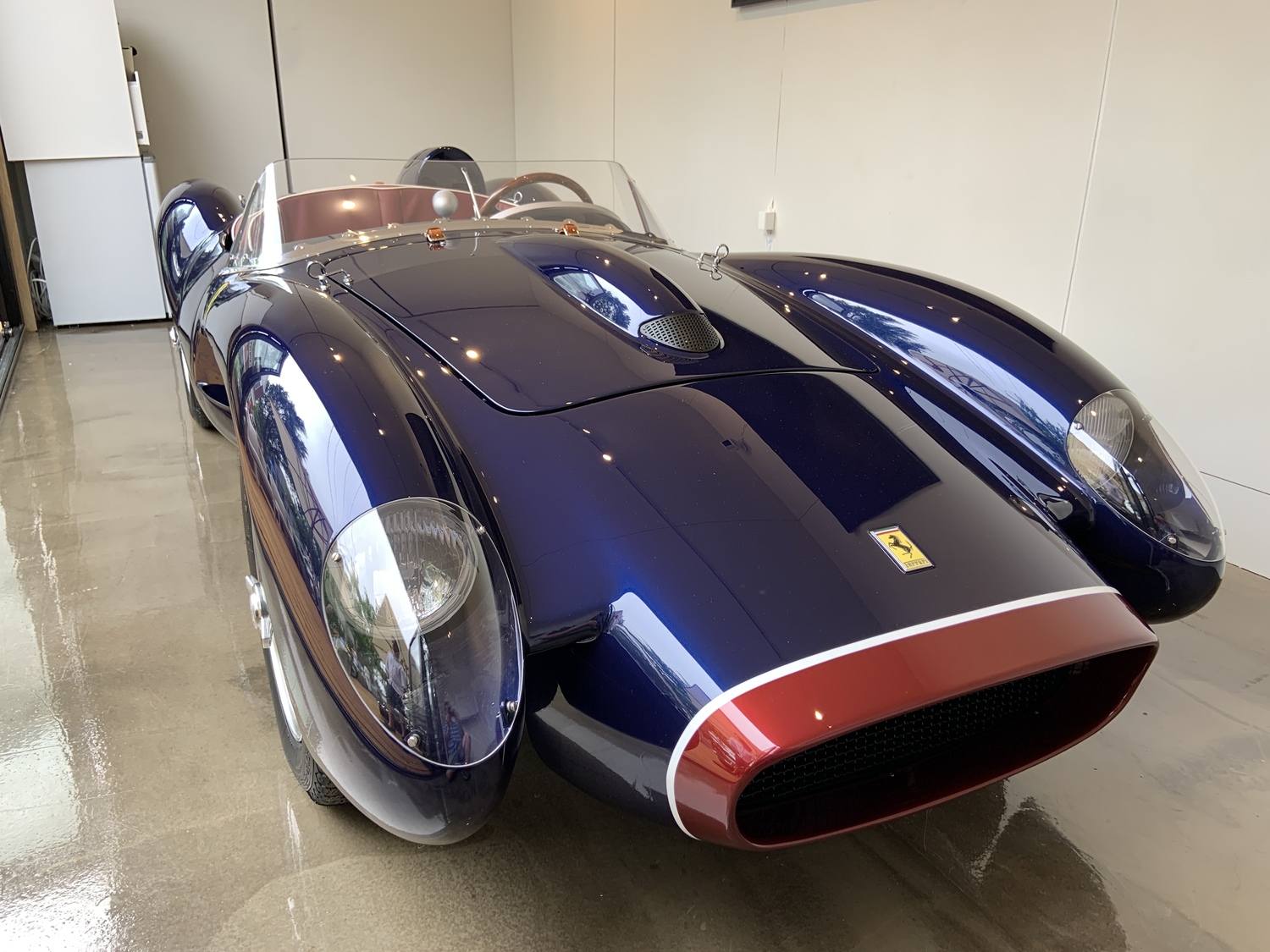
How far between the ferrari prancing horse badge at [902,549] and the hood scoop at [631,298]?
50 cm

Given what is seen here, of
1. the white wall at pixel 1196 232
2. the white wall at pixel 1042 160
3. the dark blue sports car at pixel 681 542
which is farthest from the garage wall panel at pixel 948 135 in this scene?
the dark blue sports car at pixel 681 542

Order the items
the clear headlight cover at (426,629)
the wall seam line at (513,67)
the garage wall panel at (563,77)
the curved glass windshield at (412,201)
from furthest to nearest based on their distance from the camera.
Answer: the wall seam line at (513,67)
the garage wall panel at (563,77)
the curved glass windshield at (412,201)
the clear headlight cover at (426,629)

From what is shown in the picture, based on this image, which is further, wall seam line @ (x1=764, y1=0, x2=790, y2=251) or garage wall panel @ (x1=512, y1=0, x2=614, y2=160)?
garage wall panel @ (x1=512, y1=0, x2=614, y2=160)

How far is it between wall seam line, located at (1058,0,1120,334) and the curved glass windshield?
1.45 meters

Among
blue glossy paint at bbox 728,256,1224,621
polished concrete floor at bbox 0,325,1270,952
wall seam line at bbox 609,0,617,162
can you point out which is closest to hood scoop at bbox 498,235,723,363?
blue glossy paint at bbox 728,256,1224,621

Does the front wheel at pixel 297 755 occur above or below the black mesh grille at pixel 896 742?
below

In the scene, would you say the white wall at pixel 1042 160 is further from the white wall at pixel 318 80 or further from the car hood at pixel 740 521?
the white wall at pixel 318 80

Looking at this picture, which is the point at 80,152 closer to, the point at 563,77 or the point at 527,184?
the point at 563,77

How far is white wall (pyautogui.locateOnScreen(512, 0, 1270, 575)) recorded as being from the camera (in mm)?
2473

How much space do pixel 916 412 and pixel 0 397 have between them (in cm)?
387

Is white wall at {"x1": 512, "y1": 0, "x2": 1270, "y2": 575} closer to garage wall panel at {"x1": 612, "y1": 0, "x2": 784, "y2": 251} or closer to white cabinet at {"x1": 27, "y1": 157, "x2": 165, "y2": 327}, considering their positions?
garage wall panel at {"x1": 612, "y1": 0, "x2": 784, "y2": 251}

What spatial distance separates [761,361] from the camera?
5.26ft

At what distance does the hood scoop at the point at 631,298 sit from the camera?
1582 millimetres

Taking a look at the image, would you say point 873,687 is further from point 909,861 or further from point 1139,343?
point 1139,343
